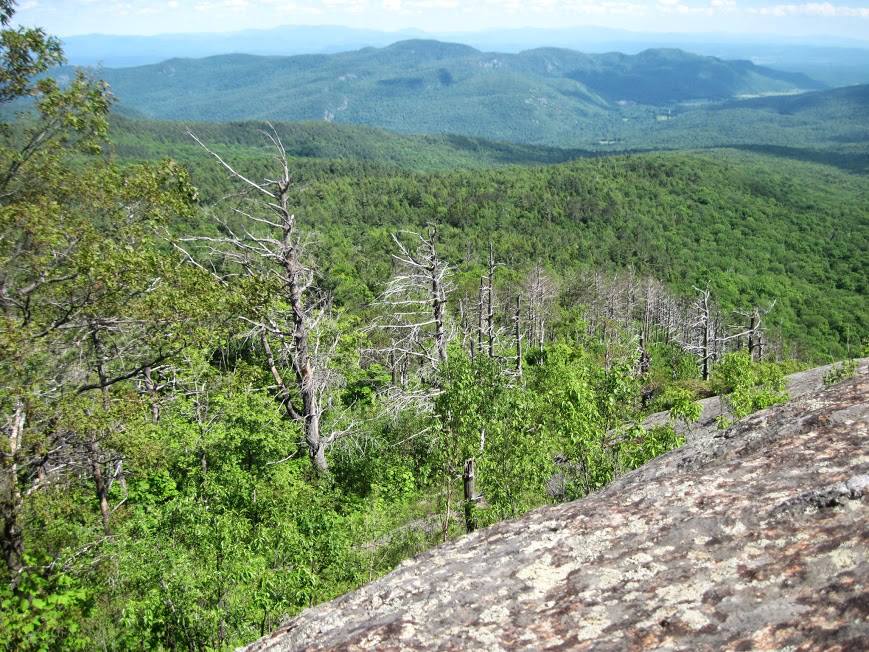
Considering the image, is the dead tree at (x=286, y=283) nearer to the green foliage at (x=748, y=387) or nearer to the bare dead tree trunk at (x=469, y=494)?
the bare dead tree trunk at (x=469, y=494)

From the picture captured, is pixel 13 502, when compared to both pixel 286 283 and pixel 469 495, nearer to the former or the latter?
pixel 286 283

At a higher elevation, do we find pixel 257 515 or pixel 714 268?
pixel 257 515

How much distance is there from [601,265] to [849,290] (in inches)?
1976

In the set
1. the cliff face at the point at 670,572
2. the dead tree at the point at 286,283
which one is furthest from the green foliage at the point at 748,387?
the dead tree at the point at 286,283

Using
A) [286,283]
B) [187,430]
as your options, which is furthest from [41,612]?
[286,283]

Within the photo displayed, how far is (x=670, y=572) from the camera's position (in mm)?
3539

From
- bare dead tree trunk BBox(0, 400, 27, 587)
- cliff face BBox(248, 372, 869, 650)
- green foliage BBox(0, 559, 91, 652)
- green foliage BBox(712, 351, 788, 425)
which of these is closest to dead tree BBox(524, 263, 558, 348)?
green foliage BBox(712, 351, 788, 425)

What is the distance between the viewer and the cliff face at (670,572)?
2.98 m

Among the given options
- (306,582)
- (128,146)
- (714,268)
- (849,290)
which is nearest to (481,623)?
(306,582)

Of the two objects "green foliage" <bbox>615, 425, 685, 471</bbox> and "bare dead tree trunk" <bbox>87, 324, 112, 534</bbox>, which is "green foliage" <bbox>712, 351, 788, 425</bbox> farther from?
"bare dead tree trunk" <bbox>87, 324, 112, 534</bbox>

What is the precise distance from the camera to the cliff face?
2.98 m

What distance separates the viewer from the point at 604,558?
3.92 meters

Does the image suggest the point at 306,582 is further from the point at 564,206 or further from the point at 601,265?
the point at 564,206

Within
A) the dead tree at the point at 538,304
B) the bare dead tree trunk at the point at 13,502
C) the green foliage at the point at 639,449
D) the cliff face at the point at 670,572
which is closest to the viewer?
the cliff face at the point at 670,572
